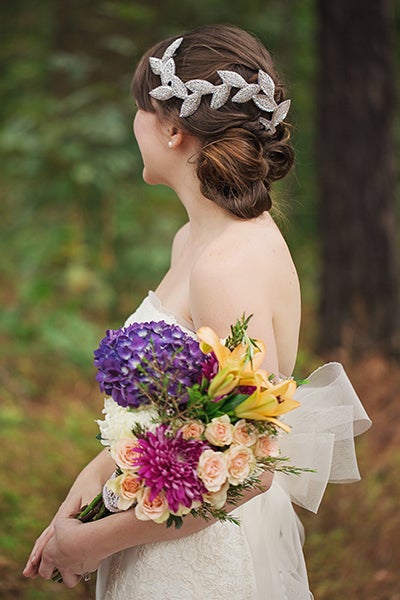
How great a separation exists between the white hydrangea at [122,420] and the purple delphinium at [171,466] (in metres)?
0.04

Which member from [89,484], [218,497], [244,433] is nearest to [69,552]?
[89,484]

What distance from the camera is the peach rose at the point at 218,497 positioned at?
1.83 meters

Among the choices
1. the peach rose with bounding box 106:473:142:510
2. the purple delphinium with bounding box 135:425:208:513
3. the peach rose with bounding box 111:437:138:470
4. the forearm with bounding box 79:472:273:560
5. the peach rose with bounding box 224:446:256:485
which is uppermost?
the peach rose with bounding box 224:446:256:485

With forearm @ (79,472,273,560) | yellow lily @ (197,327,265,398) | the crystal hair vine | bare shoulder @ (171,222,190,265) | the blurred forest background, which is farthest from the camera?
the blurred forest background

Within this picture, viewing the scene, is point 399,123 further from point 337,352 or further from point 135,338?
point 135,338

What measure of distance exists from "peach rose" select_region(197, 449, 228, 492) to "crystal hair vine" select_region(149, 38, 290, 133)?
0.92 metres

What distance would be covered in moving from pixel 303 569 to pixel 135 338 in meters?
1.02

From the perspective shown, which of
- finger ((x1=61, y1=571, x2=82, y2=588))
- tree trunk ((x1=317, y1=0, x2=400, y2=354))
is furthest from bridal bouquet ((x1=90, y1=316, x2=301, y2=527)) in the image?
tree trunk ((x1=317, y1=0, x2=400, y2=354))

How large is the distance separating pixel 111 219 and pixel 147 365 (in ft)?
18.4

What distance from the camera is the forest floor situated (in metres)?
3.86

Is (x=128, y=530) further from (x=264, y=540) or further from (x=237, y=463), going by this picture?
(x=264, y=540)

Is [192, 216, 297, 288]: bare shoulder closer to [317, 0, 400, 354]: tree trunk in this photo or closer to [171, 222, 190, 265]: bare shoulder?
[171, 222, 190, 265]: bare shoulder

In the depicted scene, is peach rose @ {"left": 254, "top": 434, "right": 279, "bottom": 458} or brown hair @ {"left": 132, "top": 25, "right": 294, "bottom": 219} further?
brown hair @ {"left": 132, "top": 25, "right": 294, "bottom": 219}

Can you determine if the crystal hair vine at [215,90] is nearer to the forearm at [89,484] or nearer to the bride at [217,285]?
the bride at [217,285]
